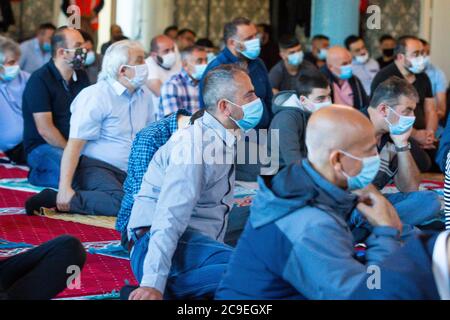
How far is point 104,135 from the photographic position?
5.91 m

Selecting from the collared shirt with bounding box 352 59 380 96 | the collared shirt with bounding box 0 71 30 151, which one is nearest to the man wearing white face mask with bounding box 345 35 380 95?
the collared shirt with bounding box 352 59 380 96

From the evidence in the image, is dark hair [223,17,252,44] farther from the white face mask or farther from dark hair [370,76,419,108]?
dark hair [370,76,419,108]

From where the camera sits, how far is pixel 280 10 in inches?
544

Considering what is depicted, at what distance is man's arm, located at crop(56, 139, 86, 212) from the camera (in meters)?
5.68

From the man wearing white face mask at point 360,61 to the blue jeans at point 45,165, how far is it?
16.5 feet

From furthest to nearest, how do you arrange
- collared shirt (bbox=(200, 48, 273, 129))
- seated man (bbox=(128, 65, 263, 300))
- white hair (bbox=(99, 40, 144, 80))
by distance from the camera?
collared shirt (bbox=(200, 48, 273, 129)) → white hair (bbox=(99, 40, 144, 80)) → seated man (bbox=(128, 65, 263, 300))

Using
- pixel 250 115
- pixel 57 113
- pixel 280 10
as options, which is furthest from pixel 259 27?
pixel 250 115

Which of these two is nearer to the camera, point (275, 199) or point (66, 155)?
point (275, 199)

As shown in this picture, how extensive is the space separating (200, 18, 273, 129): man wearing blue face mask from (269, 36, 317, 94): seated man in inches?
63.9

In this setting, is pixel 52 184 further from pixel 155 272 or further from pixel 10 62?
pixel 155 272

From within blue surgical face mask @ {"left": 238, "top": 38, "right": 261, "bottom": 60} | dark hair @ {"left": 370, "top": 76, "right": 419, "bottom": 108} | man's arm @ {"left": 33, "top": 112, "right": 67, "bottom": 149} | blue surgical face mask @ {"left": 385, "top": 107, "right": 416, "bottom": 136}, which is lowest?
man's arm @ {"left": 33, "top": 112, "right": 67, "bottom": 149}

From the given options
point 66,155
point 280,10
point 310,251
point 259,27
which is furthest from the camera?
point 280,10

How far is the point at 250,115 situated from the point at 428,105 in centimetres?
467

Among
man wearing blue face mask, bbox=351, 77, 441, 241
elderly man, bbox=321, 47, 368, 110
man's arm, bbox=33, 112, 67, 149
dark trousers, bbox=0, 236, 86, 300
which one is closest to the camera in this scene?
dark trousers, bbox=0, 236, 86, 300
